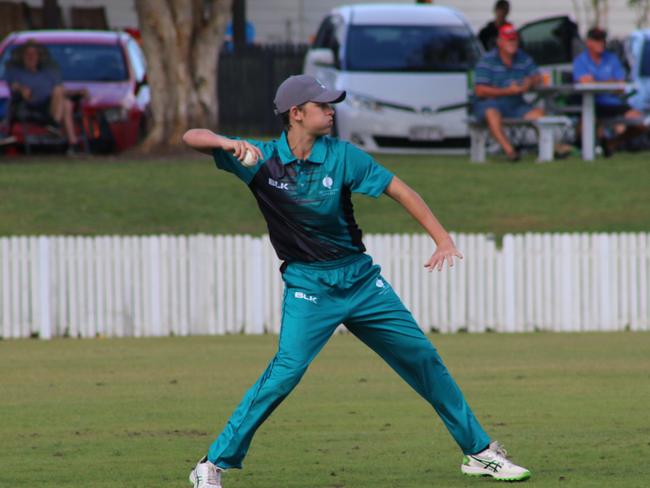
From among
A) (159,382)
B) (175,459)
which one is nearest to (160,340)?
(159,382)

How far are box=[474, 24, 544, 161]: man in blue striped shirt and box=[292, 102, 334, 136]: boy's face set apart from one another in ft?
39.9

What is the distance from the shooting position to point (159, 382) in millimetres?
10773

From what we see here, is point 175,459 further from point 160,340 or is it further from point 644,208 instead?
point 644,208

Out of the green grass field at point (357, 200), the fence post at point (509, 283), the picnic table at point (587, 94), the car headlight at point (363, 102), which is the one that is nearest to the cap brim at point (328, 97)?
the fence post at point (509, 283)

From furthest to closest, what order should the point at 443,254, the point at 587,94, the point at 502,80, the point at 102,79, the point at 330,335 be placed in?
the point at 102,79 < the point at 587,94 < the point at 502,80 < the point at 330,335 < the point at 443,254

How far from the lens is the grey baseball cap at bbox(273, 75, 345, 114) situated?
22.2ft

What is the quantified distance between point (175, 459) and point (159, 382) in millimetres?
3029

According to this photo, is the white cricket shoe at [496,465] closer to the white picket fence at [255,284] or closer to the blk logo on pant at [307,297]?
the blk logo on pant at [307,297]

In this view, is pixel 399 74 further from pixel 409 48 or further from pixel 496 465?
pixel 496 465

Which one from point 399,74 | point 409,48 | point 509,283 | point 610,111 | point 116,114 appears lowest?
point 509,283

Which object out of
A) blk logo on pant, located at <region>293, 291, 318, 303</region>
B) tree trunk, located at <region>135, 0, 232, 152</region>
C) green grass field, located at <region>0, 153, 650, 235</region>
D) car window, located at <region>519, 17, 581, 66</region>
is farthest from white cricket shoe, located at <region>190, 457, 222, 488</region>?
car window, located at <region>519, 17, 581, 66</region>

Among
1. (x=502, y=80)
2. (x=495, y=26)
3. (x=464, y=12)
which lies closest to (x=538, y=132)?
(x=502, y=80)

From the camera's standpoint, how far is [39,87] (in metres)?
20.4

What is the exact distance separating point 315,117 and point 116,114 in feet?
48.0
